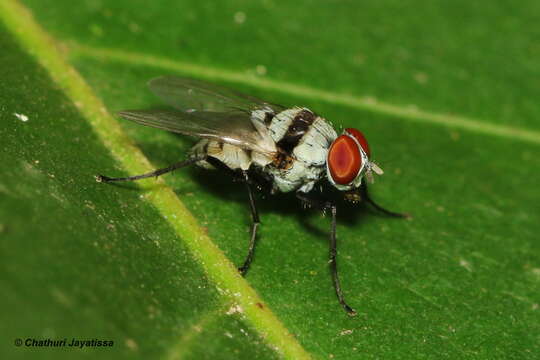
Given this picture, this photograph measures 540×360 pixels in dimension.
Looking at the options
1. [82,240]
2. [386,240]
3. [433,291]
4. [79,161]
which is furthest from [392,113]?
[82,240]

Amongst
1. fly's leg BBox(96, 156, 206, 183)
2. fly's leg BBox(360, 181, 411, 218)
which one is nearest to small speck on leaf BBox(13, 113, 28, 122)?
fly's leg BBox(96, 156, 206, 183)

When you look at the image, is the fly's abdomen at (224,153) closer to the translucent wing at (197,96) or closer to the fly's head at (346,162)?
the translucent wing at (197,96)

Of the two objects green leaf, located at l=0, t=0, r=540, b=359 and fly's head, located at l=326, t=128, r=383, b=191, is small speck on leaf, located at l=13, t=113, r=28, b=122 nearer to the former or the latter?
green leaf, located at l=0, t=0, r=540, b=359

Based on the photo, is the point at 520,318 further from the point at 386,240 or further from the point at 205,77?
the point at 205,77

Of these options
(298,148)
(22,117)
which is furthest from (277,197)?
(22,117)

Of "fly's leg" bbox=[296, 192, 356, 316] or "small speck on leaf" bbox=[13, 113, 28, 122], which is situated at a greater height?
"small speck on leaf" bbox=[13, 113, 28, 122]

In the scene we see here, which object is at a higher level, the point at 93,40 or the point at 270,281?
the point at 93,40

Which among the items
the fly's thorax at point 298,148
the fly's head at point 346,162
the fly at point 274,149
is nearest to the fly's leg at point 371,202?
the fly at point 274,149
